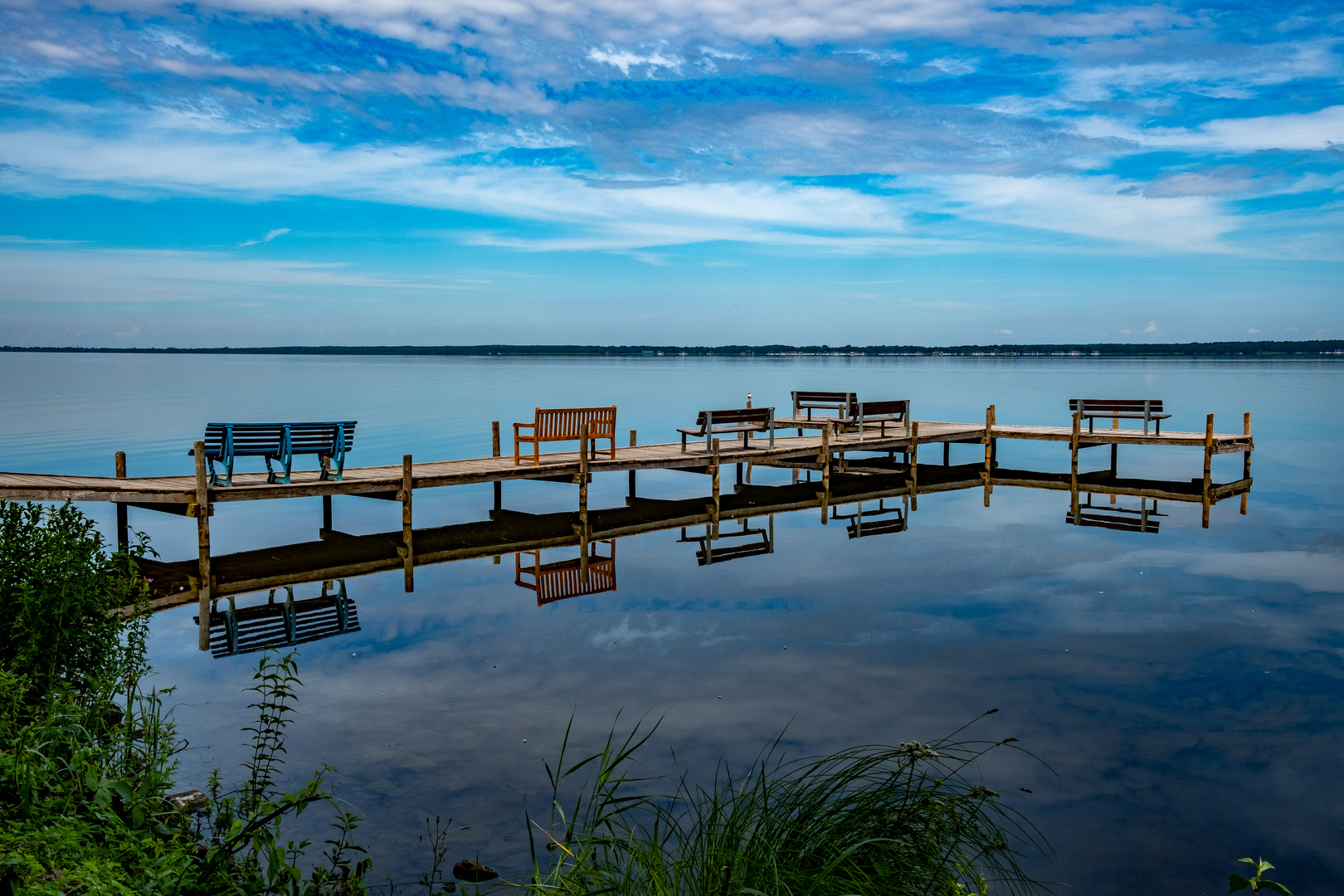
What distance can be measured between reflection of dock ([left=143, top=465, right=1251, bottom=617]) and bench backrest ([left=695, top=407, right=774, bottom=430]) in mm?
1997

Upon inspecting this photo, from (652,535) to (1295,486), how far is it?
68.4 ft

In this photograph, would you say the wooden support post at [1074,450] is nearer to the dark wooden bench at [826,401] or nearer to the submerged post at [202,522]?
the dark wooden bench at [826,401]

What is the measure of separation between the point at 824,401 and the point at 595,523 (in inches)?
350

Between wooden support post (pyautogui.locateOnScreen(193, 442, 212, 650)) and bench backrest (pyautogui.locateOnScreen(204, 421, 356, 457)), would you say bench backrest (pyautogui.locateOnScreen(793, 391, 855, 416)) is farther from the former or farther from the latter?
wooden support post (pyautogui.locateOnScreen(193, 442, 212, 650))

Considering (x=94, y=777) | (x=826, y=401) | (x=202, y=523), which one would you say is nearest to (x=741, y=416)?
(x=826, y=401)

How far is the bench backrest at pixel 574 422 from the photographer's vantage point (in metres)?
20.4

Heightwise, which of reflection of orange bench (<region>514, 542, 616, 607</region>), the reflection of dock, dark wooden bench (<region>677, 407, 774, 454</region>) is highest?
dark wooden bench (<region>677, 407, 774, 454</region>)

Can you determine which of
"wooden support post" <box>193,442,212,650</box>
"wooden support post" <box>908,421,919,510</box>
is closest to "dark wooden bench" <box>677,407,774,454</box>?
"wooden support post" <box>908,421,919,510</box>

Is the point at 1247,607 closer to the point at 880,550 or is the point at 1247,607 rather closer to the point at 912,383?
the point at 880,550

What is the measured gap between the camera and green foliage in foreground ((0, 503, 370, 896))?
4985 millimetres

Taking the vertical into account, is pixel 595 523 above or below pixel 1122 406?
below

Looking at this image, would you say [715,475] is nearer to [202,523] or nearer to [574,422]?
[574,422]

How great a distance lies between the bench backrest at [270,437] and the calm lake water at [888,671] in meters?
2.69

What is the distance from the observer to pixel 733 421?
24781 millimetres
